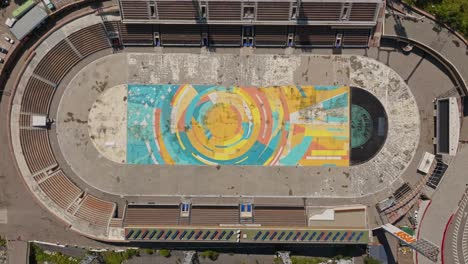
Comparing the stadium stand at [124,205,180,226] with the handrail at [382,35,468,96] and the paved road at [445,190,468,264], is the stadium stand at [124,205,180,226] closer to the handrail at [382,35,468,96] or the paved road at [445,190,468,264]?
the handrail at [382,35,468,96]

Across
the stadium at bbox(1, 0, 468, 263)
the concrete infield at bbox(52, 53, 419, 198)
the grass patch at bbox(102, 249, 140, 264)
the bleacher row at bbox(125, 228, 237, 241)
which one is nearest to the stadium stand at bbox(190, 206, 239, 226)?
the stadium at bbox(1, 0, 468, 263)

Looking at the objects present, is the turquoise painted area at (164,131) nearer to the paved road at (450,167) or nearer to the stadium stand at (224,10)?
the stadium stand at (224,10)

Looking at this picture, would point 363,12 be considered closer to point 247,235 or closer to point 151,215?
point 247,235

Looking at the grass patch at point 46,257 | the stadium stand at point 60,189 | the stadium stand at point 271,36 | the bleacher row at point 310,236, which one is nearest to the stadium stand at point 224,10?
the stadium stand at point 271,36

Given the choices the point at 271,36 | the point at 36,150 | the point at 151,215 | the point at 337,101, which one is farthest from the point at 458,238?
the point at 36,150

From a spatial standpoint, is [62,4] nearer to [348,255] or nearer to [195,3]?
[195,3]

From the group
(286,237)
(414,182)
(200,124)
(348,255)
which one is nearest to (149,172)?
(200,124)
